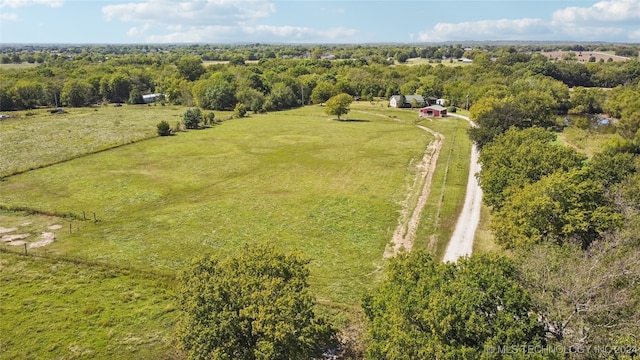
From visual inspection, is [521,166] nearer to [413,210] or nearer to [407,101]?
[413,210]

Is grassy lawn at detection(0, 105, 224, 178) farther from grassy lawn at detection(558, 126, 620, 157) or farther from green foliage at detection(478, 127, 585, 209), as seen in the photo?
grassy lawn at detection(558, 126, 620, 157)

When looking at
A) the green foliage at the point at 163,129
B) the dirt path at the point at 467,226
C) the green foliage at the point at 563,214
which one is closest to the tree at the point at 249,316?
the dirt path at the point at 467,226

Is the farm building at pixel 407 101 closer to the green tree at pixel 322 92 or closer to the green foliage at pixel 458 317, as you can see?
the green tree at pixel 322 92

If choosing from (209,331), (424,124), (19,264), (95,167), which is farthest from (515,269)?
(424,124)

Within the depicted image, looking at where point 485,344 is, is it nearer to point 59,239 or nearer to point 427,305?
point 427,305

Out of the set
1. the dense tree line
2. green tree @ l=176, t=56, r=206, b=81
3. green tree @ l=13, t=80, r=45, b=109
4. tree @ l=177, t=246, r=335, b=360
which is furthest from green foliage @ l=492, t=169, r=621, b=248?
green tree @ l=176, t=56, r=206, b=81

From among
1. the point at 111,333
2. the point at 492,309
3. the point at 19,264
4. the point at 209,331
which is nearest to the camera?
the point at 492,309
